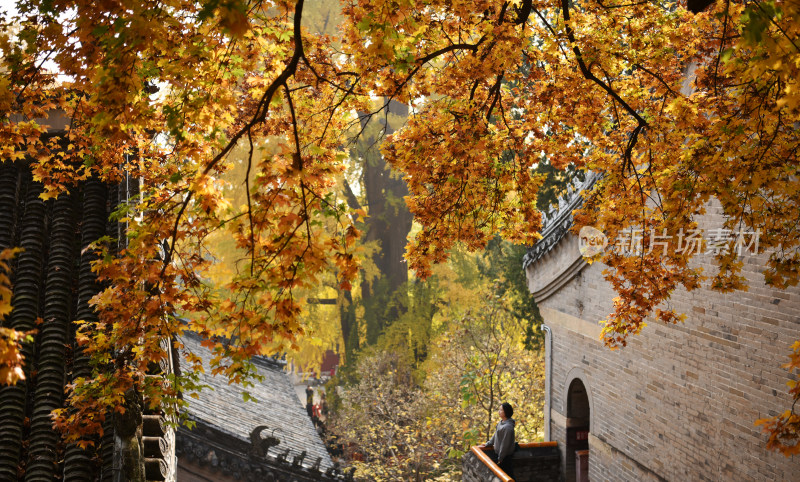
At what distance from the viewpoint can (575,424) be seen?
11.1 m

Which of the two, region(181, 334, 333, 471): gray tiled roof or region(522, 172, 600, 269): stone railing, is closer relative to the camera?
region(522, 172, 600, 269): stone railing

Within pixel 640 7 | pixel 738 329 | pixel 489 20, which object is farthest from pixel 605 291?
pixel 489 20

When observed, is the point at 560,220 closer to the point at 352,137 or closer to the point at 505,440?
the point at 505,440

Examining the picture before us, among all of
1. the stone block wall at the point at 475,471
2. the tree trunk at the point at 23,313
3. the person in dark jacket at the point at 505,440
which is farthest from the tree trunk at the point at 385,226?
the tree trunk at the point at 23,313

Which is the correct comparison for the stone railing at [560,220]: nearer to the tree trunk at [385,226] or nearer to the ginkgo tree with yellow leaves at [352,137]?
the ginkgo tree with yellow leaves at [352,137]

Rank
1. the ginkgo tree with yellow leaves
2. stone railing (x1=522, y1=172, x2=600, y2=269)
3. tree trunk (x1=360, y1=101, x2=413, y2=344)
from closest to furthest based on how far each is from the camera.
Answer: the ginkgo tree with yellow leaves
stone railing (x1=522, y1=172, x2=600, y2=269)
tree trunk (x1=360, y1=101, x2=413, y2=344)

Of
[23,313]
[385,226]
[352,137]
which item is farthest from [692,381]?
[385,226]

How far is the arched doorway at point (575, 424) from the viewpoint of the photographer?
11023mm

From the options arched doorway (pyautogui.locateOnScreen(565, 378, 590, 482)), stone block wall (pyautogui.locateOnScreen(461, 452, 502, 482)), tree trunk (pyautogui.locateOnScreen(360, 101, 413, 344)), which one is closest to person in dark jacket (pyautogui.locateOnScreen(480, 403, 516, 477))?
stone block wall (pyautogui.locateOnScreen(461, 452, 502, 482))

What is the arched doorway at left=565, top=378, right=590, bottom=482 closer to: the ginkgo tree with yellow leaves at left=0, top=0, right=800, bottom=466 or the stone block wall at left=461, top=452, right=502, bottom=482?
the stone block wall at left=461, top=452, right=502, bottom=482

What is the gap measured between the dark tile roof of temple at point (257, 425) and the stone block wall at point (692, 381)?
517 centimetres

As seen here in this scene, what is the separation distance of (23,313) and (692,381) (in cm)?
698

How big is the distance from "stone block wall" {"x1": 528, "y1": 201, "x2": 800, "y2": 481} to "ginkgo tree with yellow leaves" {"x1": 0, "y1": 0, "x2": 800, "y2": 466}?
44.8 inches

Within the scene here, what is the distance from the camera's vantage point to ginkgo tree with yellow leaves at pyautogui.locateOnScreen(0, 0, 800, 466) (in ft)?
11.2
